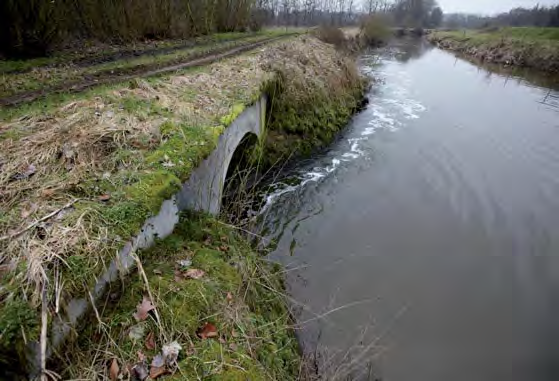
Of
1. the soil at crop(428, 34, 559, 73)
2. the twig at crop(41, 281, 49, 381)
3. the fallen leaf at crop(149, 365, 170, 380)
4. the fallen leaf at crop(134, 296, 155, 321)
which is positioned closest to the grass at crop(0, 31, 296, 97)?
the fallen leaf at crop(134, 296, 155, 321)

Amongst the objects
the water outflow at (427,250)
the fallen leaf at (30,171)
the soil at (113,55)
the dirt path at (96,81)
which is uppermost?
the soil at (113,55)

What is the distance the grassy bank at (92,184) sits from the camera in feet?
7.32

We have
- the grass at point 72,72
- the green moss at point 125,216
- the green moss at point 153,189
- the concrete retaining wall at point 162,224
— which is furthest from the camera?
the grass at point 72,72

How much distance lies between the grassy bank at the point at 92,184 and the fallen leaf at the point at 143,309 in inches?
2.7

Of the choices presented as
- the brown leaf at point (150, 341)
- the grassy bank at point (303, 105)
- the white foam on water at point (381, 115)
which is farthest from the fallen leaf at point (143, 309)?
the grassy bank at point (303, 105)

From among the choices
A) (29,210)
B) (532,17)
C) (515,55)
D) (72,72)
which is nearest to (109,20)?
(72,72)

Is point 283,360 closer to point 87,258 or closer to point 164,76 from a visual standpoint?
point 87,258

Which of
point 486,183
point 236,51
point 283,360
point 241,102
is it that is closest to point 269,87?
point 241,102

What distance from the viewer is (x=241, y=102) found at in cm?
681

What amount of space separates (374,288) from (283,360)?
289 cm

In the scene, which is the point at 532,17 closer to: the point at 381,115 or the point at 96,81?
the point at 381,115

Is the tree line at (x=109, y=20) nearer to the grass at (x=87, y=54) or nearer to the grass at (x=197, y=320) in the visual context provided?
the grass at (x=87, y=54)

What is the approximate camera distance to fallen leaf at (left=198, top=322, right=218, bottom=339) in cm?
276

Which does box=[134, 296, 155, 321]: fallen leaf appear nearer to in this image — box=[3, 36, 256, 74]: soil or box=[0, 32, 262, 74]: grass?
box=[3, 36, 256, 74]: soil
